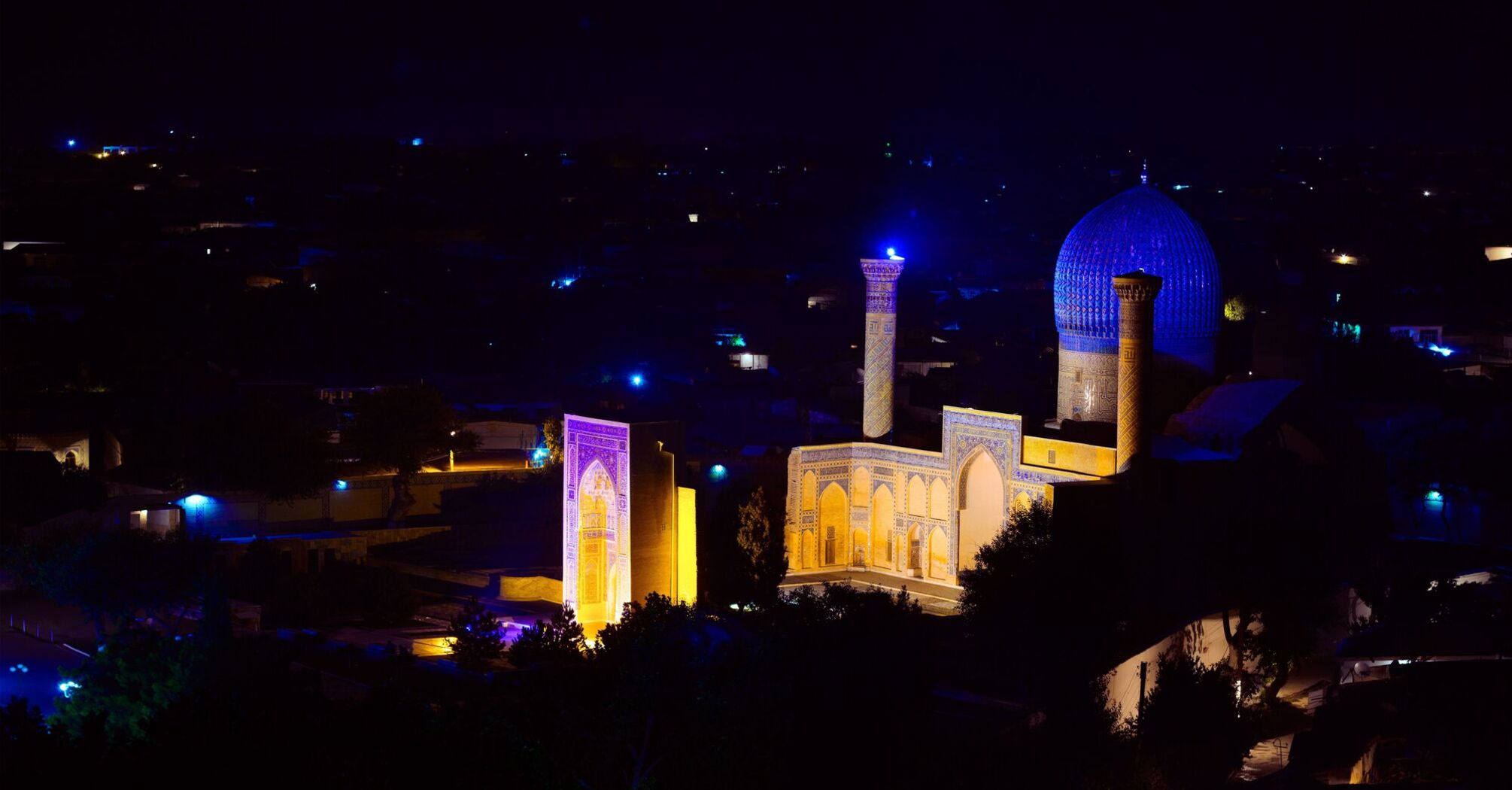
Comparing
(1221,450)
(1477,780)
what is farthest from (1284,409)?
(1477,780)

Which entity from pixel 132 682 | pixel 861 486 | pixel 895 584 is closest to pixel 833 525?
pixel 861 486

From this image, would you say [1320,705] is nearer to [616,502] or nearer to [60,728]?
[616,502]

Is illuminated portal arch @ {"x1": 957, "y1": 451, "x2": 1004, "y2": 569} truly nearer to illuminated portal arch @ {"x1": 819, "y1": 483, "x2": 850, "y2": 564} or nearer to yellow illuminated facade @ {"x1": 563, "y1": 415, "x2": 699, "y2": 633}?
illuminated portal arch @ {"x1": 819, "y1": 483, "x2": 850, "y2": 564}

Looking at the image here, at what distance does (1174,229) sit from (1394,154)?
82.2 meters

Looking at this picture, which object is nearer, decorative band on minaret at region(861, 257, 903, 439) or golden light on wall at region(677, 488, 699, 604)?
golden light on wall at region(677, 488, 699, 604)

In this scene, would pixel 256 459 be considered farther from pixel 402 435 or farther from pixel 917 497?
pixel 917 497

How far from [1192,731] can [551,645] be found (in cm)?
526

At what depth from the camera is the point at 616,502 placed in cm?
1823

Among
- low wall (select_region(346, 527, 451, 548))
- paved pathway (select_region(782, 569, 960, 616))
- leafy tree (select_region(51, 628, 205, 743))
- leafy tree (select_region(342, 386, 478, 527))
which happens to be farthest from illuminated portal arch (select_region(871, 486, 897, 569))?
leafy tree (select_region(51, 628, 205, 743))

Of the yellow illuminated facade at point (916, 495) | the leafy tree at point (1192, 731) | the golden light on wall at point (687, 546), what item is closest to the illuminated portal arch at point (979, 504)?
the yellow illuminated facade at point (916, 495)

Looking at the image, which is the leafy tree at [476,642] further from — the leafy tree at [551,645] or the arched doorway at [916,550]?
the arched doorway at [916,550]

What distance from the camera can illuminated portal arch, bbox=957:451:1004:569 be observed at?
60.5ft

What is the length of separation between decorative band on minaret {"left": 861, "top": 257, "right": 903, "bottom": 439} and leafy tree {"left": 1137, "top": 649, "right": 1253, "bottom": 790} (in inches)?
216

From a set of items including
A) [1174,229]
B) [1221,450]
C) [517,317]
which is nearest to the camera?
[1221,450]
